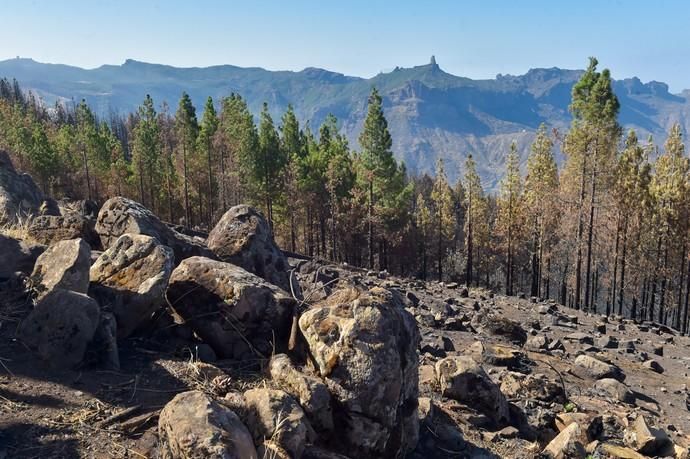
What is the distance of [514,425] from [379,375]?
→ 4.31m

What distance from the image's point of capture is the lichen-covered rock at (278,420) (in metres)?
5.10

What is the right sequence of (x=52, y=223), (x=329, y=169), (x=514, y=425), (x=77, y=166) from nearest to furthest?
(x=514, y=425) < (x=52, y=223) < (x=329, y=169) < (x=77, y=166)

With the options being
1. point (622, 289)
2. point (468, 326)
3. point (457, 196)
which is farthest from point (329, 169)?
point (457, 196)

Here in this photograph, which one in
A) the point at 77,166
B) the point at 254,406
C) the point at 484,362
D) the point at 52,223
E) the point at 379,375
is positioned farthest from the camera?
the point at 77,166

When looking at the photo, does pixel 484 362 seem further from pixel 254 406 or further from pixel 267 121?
pixel 267 121

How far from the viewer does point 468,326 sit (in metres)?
17.2

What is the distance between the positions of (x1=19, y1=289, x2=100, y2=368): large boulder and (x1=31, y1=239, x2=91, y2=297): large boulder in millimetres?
423

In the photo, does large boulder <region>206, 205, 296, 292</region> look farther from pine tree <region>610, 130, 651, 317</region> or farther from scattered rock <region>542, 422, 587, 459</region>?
pine tree <region>610, 130, 651, 317</region>

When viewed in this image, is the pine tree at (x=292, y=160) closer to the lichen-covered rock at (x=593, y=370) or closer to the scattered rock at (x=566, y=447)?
the lichen-covered rock at (x=593, y=370)

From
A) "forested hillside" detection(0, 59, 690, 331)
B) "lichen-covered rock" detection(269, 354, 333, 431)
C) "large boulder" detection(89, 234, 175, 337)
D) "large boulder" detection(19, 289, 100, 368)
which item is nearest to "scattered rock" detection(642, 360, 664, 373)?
"lichen-covered rock" detection(269, 354, 333, 431)

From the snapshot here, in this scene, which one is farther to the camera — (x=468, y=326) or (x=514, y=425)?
(x=468, y=326)

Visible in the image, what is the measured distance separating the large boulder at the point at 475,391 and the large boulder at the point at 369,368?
2356 millimetres

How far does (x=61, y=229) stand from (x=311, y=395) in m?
7.27

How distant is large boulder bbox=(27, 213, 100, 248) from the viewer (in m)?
10.1
